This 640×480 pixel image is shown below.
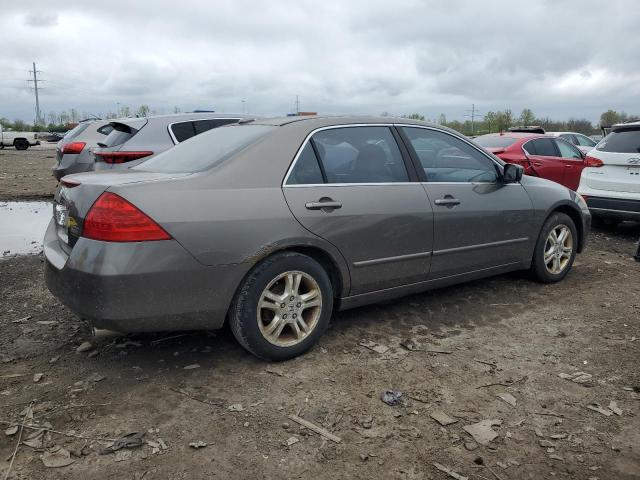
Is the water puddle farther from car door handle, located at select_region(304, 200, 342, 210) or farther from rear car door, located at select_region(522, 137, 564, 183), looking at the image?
rear car door, located at select_region(522, 137, 564, 183)

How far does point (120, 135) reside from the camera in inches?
277

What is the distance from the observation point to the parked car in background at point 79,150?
8.86m

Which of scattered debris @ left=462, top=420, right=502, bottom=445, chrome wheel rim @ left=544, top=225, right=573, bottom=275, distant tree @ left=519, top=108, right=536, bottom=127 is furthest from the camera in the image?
distant tree @ left=519, top=108, right=536, bottom=127

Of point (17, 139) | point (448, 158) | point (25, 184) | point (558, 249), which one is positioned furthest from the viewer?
point (17, 139)

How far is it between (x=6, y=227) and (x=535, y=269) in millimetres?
7023

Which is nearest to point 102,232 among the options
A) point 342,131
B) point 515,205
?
point 342,131

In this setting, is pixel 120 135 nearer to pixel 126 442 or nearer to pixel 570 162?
pixel 126 442

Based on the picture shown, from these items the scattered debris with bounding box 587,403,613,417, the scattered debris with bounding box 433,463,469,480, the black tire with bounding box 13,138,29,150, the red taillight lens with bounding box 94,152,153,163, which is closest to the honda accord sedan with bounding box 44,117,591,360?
the scattered debris with bounding box 433,463,469,480

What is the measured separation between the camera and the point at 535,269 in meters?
5.34

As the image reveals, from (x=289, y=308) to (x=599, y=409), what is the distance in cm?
187

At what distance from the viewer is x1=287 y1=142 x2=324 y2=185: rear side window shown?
3674 millimetres

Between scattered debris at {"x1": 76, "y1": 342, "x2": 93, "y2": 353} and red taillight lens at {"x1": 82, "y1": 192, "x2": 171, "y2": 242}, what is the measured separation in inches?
42.4

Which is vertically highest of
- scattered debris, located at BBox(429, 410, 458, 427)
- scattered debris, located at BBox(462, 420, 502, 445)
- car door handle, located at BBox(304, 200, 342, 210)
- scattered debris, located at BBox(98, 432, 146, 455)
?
car door handle, located at BBox(304, 200, 342, 210)

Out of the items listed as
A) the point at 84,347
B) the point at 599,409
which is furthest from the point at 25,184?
the point at 599,409
